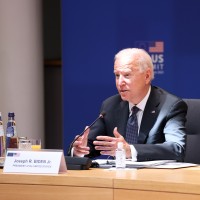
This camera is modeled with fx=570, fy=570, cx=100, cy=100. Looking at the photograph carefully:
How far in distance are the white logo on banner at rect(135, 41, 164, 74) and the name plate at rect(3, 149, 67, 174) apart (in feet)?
7.72

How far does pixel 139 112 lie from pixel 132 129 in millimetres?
123

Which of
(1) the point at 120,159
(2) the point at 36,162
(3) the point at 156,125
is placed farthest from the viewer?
(3) the point at 156,125

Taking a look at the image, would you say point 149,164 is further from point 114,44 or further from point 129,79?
point 114,44

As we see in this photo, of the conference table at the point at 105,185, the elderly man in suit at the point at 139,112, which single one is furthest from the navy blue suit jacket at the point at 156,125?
the conference table at the point at 105,185

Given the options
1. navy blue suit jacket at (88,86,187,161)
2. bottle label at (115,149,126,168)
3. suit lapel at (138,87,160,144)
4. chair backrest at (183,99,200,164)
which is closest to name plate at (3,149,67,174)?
bottle label at (115,149,126,168)

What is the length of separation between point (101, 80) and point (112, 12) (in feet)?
1.90

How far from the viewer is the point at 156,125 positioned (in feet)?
10.7

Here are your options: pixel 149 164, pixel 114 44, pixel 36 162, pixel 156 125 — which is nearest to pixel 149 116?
pixel 156 125

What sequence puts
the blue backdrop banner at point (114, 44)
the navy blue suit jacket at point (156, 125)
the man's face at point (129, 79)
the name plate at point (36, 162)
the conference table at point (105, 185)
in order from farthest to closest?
the blue backdrop banner at point (114, 44)
the man's face at point (129, 79)
the navy blue suit jacket at point (156, 125)
the name plate at point (36, 162)
the conference table at point (105, 185)

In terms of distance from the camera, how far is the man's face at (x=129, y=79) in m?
3.33

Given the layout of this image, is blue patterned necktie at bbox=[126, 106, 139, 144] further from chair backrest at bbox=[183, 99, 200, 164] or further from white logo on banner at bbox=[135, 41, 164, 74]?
white logo on banner at bbox=[135, 41, 164, 74]

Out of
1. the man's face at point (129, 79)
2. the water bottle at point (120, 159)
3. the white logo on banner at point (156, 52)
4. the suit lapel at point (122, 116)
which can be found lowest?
the water bottle at point (120, 159)

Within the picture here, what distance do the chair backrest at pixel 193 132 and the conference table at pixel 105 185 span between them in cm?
72

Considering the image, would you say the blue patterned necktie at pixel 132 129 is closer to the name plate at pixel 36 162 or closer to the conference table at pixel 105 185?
the conference table at pixel 105 185
